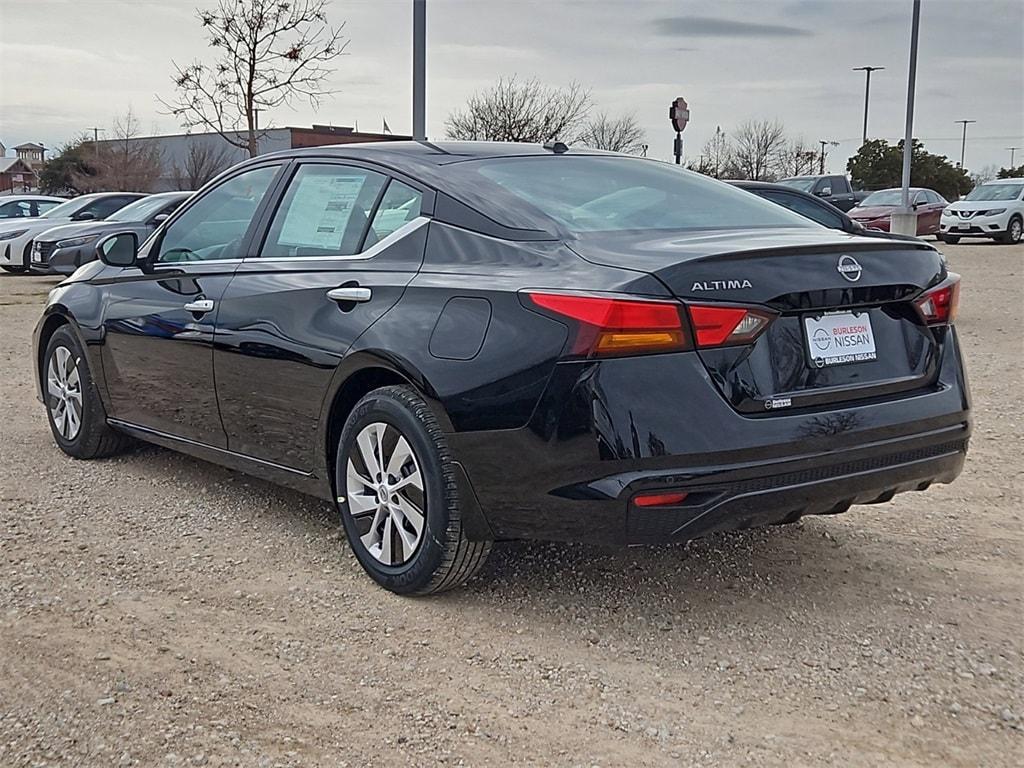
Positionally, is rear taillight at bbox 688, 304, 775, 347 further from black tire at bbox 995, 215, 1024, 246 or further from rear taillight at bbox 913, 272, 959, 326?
black tire at bbox 995, 215, 1024, 246

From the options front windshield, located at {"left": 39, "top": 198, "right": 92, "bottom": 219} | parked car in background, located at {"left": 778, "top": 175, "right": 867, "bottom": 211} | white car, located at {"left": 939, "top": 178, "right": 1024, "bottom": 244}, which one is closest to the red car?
parked car in background, located at {"left": 778, "top": 175, "right": 867, "bottom": 211}

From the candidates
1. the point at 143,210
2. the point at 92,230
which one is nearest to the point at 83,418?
the point at 92,230

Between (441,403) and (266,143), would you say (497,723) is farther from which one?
(266,143)

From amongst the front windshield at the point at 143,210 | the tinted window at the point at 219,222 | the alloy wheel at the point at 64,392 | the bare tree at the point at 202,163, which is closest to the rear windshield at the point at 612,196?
the tinted window at the point at 219,222

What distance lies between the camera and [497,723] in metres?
3.09

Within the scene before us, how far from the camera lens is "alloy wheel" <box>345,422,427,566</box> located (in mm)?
3873

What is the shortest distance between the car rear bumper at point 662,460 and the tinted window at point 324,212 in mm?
1142

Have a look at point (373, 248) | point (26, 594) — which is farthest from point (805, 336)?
point (26, 594)

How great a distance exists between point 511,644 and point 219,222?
2548 millimetres

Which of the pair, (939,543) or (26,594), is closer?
(26,594)

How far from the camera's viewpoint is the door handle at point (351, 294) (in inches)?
159

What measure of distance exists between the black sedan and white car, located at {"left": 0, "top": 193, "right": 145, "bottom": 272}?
15.1 metres

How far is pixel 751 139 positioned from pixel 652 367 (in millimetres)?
60125

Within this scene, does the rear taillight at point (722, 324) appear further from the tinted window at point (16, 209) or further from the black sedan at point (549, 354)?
the tinted window at point (16, 209)
